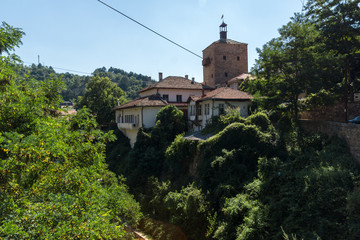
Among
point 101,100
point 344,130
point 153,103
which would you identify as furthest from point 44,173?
point 101,100

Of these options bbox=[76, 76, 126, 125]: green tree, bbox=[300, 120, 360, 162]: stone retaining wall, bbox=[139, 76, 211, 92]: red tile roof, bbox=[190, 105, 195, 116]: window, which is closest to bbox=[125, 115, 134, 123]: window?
bbox=[139, 76, 211, 92]: red tile roof

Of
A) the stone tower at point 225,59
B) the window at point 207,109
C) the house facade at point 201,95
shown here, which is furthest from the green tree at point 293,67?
the stone tower at point 225,59

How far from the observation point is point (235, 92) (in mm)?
26891

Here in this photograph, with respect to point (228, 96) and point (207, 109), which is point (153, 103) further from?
point (228, 96)

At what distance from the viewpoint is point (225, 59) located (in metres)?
46.2

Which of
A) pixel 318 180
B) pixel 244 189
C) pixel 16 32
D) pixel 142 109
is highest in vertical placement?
pixel 16 32

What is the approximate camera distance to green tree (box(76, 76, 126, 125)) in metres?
41.6

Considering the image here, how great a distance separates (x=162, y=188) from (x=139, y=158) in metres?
5.86

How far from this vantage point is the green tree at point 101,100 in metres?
41.6

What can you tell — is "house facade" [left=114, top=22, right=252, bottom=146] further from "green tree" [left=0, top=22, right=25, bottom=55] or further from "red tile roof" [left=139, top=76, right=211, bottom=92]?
"green tree" [left=0, top=22, right=25, bottom=55]

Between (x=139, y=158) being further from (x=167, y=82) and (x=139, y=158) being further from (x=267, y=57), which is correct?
(x=267, y=57)

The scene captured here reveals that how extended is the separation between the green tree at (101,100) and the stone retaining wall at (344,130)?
97.0 ft

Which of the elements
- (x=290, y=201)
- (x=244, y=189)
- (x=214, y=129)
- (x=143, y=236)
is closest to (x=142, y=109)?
(x=214, y=129)

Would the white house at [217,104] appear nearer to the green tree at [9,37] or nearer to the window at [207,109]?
the window at [207,109]
